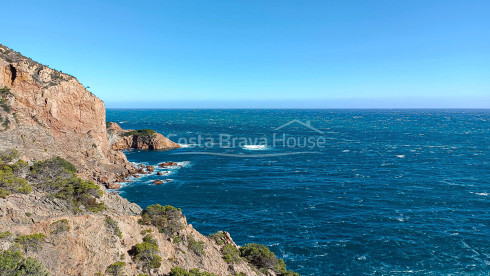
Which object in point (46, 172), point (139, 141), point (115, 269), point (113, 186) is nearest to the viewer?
point (115, 269)

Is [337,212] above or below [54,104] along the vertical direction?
below

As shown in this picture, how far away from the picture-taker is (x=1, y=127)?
50094 millimetres

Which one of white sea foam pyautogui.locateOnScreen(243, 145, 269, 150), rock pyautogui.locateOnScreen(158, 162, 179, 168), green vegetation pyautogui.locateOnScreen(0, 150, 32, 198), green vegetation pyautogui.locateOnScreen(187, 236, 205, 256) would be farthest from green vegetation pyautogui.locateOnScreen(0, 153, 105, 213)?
white sea foam pyautogui.locateOnScreen(243, 145, 269, 150)

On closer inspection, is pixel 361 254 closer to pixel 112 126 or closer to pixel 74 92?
pixel 74 92

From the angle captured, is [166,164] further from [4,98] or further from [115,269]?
[115,269]

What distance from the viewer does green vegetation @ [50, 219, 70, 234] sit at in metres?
22.3

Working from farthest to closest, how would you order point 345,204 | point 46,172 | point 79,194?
point 345,204 → point 46,172 → point 79,194

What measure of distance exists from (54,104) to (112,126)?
244 ft

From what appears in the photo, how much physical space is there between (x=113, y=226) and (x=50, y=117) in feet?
171

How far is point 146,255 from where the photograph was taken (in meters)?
24.3

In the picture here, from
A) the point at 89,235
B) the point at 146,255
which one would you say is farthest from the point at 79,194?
the point at 146,255

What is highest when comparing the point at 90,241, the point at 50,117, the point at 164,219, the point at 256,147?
the point at 50,117

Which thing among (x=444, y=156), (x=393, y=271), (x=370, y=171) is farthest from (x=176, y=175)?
(x=444, y=156)

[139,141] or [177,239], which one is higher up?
[139,141]
